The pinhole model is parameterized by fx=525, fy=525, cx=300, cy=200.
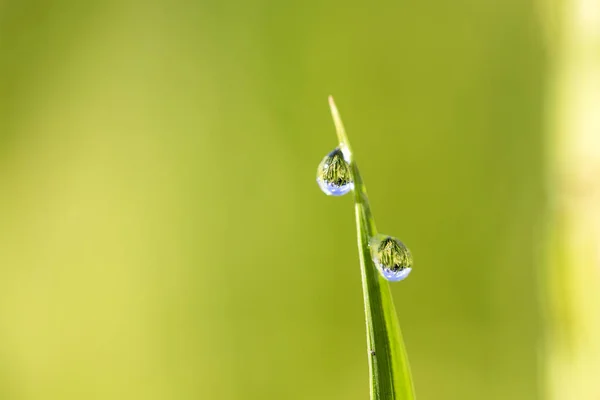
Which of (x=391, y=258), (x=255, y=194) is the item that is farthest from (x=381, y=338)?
(x=255, y=194)

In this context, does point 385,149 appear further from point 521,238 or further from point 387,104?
point 521,238

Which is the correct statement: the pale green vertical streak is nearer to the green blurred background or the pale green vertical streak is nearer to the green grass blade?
the green blurred background

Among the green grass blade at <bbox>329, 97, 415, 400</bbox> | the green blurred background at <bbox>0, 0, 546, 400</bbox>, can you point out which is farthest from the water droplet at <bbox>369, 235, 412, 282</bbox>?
the green blurred background at <bbox>0, 0, 546, 400</bbox>

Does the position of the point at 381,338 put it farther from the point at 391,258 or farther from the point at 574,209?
the point at 574,209

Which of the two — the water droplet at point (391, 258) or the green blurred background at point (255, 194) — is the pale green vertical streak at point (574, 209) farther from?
the water droplet at point (391, 258)

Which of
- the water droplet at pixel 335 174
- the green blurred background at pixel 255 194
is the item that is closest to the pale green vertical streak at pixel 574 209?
the green blurred background at pixel 255 194
